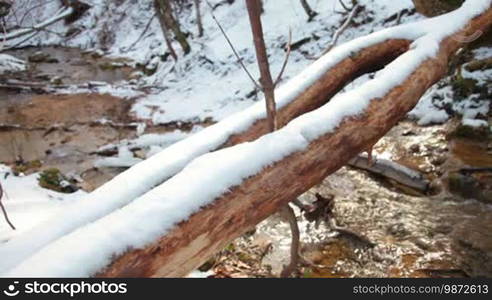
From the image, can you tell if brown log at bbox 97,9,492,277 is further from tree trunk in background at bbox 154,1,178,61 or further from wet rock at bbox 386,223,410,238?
tree trunk in background at bbox 154,1,178,61

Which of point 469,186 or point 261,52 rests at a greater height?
point 261,52

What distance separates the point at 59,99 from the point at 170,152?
311 inches

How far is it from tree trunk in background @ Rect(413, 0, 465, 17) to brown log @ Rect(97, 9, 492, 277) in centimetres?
395

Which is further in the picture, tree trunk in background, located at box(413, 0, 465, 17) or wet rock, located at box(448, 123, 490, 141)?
tree trunk in background, located at box(413, 0, 465, 17)

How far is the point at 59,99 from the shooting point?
938cm

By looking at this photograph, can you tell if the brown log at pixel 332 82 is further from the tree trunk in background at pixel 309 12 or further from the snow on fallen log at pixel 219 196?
the tree trunk in background at pixel 309 12

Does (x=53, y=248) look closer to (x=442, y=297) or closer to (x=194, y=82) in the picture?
(x=442, y=297)

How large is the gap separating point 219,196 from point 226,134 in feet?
3.36

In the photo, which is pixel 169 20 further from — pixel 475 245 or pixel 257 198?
pixel 257 198

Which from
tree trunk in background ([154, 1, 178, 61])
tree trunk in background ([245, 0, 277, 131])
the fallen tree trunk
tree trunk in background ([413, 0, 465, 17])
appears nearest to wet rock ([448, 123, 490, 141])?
the fallen tree trunk

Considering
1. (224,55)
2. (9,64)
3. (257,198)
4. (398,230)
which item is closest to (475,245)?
(398,230)

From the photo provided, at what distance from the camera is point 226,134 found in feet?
9.33

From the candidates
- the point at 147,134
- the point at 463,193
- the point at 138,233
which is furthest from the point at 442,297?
the point at 147,134

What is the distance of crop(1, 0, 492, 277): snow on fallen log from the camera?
1567 mm
